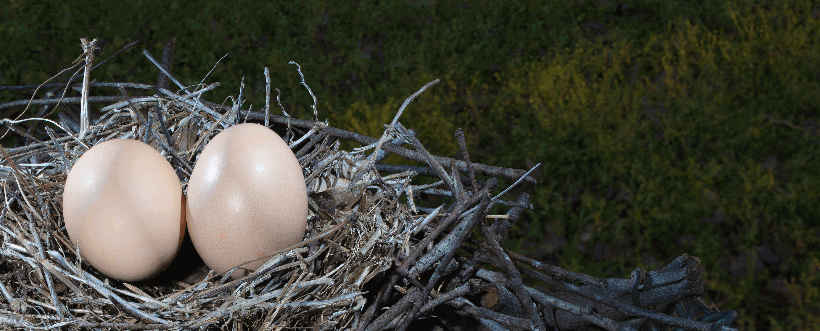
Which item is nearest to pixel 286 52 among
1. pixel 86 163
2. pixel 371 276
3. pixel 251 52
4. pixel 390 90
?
pixel 251 52

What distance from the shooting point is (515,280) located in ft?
1.68

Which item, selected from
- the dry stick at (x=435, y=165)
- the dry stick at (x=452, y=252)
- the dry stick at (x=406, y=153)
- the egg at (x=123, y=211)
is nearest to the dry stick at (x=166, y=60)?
the dry stick at (x=406, y=153)

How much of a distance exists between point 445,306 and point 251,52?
3.56 ft

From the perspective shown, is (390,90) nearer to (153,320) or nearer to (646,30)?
(646,30)

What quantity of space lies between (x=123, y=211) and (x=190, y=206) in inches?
2.4

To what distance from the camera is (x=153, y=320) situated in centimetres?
50

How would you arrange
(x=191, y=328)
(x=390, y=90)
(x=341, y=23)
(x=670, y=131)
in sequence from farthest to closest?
(x=341, y=23)
(x=390, y=90)
(x=670, y=131)
(x=191, y=328)

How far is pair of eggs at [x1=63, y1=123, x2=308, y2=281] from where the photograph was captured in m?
0.54

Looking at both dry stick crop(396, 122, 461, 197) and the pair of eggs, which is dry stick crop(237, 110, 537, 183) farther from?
the pair of eggs

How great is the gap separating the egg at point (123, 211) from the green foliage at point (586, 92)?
661mm

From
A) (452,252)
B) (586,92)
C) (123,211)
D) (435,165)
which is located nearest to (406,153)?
(435,165)

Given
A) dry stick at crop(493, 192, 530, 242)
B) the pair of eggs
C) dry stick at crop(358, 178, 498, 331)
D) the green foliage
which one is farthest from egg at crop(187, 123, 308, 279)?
the green foliage

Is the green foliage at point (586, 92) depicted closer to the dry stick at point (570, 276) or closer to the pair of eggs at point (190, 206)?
the dry stick at point (570, 276)

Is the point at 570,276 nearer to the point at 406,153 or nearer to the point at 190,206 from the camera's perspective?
the point at 406,153
